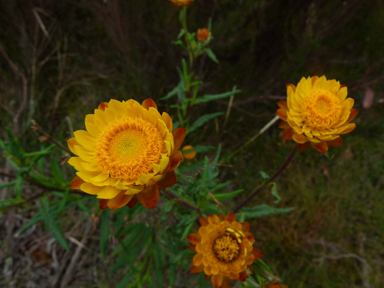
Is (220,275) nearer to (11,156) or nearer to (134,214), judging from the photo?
(134,214)

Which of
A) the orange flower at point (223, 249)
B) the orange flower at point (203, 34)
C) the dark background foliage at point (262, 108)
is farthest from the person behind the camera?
the dark background foliage at point (262, 108)

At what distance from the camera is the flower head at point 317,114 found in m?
1.36

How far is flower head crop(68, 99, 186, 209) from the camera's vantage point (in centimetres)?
112

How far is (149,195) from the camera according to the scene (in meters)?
1.13

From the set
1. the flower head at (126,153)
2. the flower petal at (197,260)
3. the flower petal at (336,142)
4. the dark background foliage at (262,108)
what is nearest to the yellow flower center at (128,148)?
the flower head at (126,153)

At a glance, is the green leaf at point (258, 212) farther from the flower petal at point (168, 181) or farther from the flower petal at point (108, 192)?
the flower petal at point (108, 192)

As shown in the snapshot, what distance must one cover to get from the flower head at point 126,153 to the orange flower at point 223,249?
1.82 feet

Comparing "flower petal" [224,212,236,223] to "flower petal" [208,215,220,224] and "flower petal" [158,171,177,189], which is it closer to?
"flower petal" [208,215,220,224]

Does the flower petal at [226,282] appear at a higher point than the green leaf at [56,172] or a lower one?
higher

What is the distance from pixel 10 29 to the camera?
3.54 meters

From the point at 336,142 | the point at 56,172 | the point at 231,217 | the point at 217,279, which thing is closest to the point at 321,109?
the point at 336,142

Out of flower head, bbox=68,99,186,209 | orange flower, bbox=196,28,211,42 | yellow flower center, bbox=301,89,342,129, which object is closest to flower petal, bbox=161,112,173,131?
flower head, bbox=68,99,186,209

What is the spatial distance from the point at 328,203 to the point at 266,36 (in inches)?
87.2

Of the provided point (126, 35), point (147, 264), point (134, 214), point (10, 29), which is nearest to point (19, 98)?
point (10, 29)
